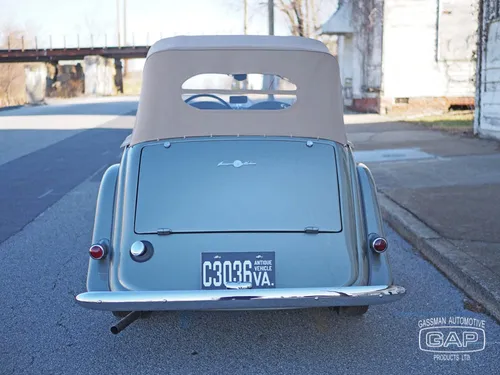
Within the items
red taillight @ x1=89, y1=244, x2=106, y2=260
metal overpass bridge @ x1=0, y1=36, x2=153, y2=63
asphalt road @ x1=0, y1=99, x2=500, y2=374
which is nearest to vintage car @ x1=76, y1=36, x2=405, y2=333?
red taillight @ x1=89, y1=244, x2=106, y2=260

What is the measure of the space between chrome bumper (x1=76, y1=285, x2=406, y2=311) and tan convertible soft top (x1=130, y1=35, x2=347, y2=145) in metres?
1.32

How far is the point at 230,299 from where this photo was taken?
150 inches

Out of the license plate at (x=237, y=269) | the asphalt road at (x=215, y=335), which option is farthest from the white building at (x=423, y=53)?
the license plate at (x=237, y=269)

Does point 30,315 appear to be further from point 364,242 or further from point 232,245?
point 364,242

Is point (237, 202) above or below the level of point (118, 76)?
below

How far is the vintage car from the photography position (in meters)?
4.06

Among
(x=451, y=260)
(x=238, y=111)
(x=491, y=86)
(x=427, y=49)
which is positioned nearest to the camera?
(x=238, y=111)

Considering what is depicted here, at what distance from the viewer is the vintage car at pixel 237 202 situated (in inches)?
160

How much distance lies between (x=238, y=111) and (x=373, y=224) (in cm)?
124

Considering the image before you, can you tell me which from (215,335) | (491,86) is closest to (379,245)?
(215,335)

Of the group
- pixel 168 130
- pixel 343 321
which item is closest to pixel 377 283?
pixel 343 321

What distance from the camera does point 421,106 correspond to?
73.0 feet

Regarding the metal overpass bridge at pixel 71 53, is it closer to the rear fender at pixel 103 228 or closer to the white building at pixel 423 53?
the white building at pixel 423 53

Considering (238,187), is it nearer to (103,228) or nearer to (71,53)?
(103,228)
